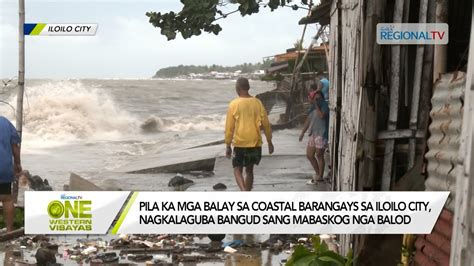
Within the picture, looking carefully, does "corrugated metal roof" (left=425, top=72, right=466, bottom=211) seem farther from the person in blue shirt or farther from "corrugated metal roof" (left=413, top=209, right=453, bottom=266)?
the person in blue shirt

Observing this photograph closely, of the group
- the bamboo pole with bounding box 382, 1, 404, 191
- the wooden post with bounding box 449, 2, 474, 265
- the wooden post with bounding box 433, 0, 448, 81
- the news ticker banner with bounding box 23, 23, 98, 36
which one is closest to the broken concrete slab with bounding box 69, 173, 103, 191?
the news ticker banner with bounding box 23, 23, 98, 36

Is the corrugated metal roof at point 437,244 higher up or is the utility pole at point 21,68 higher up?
the utility pole at point 21,68

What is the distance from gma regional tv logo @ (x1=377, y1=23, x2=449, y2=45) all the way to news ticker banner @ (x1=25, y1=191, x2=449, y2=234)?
835mm

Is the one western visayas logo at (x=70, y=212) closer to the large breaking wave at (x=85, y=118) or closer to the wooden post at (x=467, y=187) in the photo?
the large breaking wave at (x=85, y=118)

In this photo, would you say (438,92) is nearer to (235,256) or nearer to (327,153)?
(327,153)

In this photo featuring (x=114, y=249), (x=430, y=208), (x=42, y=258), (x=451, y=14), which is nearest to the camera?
(x=430, y=208)

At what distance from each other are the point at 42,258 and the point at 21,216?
0.31 metres

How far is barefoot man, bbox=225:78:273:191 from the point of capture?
4977 millimetres

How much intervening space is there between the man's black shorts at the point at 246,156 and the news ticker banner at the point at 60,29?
3.73ft

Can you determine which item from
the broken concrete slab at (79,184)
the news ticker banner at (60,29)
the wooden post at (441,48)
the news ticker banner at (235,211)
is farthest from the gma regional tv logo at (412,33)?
the broken concrete slab at (79,184)

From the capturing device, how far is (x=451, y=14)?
15.8 feet

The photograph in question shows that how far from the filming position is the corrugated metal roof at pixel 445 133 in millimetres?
4086

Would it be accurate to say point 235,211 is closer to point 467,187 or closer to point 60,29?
point 60,29

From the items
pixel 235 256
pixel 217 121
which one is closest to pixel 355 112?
pixel 217 121
